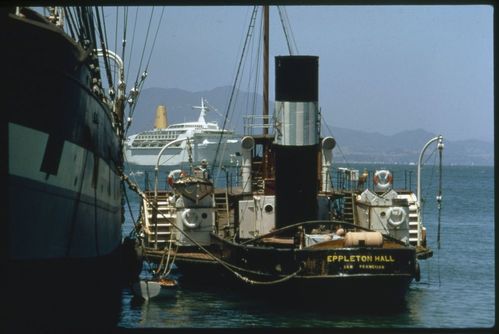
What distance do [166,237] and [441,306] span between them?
23.2 feet

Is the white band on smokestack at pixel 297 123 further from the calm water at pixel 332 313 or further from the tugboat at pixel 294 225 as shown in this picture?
the calm water at pixel 332 313

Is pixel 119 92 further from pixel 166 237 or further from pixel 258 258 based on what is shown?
pixel 258 258

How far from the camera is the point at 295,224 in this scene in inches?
759

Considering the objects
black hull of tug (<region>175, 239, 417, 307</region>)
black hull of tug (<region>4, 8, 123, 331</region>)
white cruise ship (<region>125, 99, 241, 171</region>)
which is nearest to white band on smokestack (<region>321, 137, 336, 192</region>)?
black hull of tug (<region>175, 239, 417, 307</region>)

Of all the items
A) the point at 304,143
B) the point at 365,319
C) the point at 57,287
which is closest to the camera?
the point at 57,287

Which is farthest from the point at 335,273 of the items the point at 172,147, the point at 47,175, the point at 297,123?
the point at 172,147

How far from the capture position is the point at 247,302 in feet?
67.7

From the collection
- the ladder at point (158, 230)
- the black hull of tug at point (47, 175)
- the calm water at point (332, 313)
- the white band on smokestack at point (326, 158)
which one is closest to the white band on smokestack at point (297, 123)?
the calm water at point (332, 313)

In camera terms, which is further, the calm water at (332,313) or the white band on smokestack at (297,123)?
the white band on smokestack at (297,123)

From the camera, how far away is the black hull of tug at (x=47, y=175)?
38.4 feet

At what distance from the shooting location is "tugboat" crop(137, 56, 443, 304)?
1819 cm

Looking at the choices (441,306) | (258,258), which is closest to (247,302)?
(258,258)

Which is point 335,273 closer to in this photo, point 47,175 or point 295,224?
point 295,224

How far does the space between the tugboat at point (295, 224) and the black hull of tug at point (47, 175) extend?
4.38m
